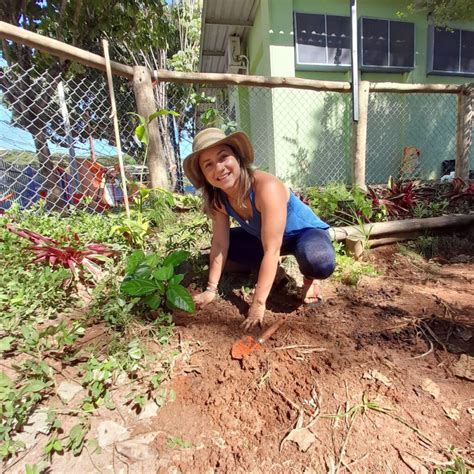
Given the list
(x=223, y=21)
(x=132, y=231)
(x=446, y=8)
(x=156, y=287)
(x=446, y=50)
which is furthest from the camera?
(x=223, y=21)

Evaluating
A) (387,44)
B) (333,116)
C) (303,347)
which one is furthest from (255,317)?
(387,44)

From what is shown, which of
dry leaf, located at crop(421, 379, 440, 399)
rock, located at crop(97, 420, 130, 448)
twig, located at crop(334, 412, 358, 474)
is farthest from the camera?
dry leaf, located at crop(421, 379, 440, 399)

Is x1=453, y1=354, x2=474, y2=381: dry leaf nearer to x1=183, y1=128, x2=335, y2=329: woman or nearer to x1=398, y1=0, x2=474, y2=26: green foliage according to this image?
x1=183, y1=128, x2=335, y2=329: woman

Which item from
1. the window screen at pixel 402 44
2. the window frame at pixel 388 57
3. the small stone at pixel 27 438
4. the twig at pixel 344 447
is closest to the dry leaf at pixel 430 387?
the twig at pixel 344 447

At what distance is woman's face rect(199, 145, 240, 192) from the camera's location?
1538 mm

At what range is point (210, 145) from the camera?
148 cm

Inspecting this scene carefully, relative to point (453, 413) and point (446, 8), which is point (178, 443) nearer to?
point (453, 413)

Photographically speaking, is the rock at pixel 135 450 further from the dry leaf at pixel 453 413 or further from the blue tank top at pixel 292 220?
the blue tank top at pixel 292 220

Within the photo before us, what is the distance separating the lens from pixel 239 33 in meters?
7.09

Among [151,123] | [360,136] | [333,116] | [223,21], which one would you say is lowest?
[360,136]

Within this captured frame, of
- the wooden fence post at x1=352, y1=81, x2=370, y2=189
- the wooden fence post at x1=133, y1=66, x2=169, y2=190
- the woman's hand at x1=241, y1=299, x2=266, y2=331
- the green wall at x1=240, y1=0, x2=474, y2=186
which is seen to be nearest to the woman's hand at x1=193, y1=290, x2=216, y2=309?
the woman's hand at x1=241, y1=299, x2=266, y2=331

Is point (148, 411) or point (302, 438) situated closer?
point (302, 438)

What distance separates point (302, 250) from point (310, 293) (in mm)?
270

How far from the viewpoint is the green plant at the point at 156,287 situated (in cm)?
148
